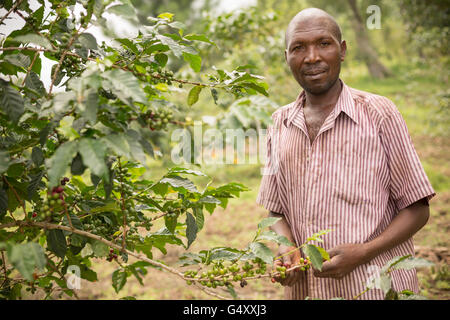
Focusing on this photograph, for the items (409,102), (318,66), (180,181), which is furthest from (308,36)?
(409,102)

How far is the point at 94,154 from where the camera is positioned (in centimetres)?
96

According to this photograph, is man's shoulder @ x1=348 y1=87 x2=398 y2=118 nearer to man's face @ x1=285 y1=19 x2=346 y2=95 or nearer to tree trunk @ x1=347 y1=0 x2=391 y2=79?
man's face @ x1=285 y1=19 x2=346 y2=95

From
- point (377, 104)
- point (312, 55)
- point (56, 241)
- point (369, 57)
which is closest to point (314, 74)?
point (312, 55)

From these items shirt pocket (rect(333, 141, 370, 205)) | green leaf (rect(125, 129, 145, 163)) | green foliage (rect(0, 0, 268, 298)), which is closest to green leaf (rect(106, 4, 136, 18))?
green foliage (rect(0, 0, 268, 298))

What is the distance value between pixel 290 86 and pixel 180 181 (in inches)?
241

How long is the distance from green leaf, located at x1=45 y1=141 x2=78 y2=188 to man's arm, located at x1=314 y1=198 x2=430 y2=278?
1.08m

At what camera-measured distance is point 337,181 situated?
171cm

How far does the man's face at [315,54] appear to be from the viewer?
5.57 ft

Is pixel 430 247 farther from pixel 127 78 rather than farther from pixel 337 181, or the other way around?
pixel 127 78

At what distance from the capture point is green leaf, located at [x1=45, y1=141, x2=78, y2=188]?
0.95 m

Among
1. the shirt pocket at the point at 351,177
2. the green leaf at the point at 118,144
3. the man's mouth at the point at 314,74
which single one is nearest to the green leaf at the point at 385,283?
the shirt pocket at the point at 351,177

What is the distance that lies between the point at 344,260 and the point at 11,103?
1299 mm

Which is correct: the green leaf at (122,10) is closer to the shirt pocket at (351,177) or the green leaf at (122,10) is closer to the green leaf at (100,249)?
the green leaf at (100,249)

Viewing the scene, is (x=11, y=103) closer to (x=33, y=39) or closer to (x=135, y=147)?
(x=33, y=39)
